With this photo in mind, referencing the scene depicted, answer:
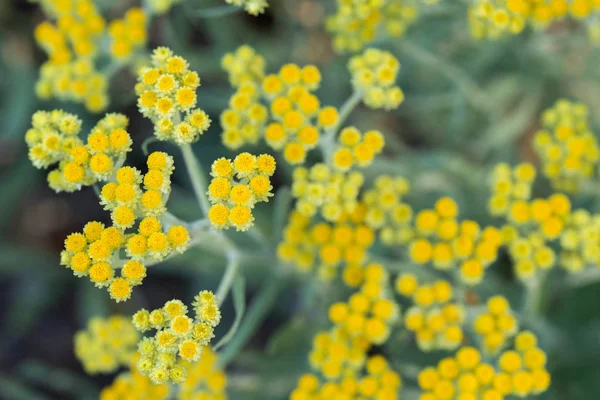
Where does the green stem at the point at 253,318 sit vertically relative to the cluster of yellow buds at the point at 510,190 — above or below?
below

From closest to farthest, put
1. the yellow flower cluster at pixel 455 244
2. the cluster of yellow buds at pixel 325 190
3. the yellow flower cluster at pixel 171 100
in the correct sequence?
1. the yellow flower cluster at pixel 171 100
2. the cluster of yellow buds at pixel 325 190
3. the yellow flower cluster at pixel 455 244

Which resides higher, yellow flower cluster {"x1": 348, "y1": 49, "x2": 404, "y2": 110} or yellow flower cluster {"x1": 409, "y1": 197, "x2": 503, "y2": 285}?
yellow flower cluster {"x1": 348, "y1": 49, "x2": 404, "y2": 110}

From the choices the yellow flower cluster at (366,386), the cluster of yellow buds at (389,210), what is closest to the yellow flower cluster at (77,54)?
the cluster of yellow buds at (389,210)

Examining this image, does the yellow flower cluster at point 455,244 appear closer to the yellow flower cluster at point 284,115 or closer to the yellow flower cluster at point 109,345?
the yellow flower cluster at point 284,115

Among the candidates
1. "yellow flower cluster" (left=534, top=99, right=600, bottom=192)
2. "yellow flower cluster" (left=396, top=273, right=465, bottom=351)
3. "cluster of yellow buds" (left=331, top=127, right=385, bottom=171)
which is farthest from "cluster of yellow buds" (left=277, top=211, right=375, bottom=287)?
"yellow flower cluster" (left=534, top=99, right=600, bottom=192)

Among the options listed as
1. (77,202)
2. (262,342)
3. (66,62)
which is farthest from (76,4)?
(262,342)

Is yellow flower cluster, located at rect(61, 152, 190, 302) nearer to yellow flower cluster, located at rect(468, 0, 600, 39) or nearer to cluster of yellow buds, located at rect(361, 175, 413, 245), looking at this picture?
cluster of yellow buds, located at rect(361, 175, 413, 245)
